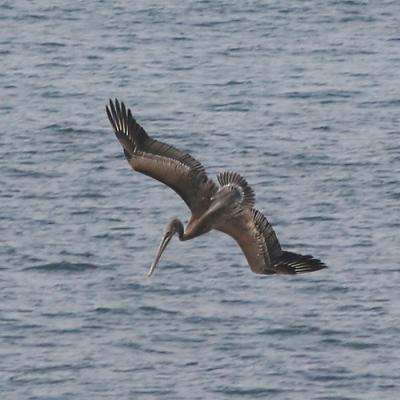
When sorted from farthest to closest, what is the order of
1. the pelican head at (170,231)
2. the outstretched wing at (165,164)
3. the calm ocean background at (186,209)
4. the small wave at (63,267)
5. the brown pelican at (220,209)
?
the small wave at (63,267) < the calm ocean background at (186,209) < the outstretched wing at (165,164) < the brown pelican at (220,209) < the pelican head at (170,231)

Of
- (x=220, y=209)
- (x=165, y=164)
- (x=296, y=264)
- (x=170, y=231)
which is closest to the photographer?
(x=170, y=231)

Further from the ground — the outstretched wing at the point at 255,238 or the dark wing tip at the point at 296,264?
the outstretched wing at the point at 255,238

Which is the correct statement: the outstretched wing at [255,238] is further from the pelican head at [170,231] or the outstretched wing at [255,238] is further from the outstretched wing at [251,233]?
the pelican head at [170,231]

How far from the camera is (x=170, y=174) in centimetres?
3073

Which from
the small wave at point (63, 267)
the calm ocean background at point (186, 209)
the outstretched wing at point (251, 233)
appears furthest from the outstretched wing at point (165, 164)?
the small wave at point (63, 267)

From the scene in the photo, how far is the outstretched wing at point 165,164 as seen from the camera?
30.6 m

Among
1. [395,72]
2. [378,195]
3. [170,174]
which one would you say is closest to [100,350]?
[378,195]

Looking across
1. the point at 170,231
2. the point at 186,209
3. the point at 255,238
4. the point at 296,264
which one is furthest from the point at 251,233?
the point at 186,209

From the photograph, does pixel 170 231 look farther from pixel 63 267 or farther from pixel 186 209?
pixel 186 209

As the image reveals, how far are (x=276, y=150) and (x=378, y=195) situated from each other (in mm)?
Result: 7005

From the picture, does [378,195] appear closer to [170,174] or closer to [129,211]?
[129,211]

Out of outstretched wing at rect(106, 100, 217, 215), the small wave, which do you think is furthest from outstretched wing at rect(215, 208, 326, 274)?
the small wave

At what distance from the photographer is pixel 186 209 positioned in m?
69.1

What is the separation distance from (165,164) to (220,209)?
1.45m
